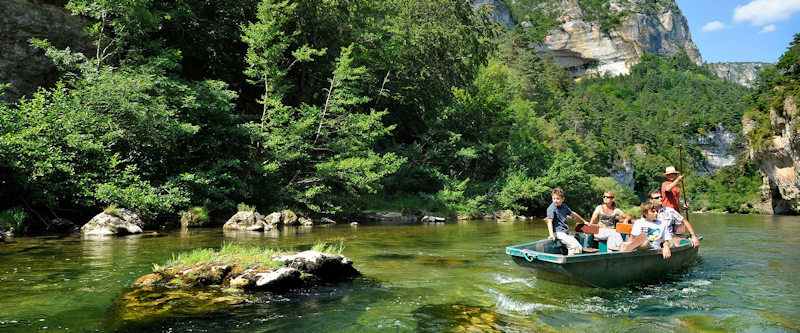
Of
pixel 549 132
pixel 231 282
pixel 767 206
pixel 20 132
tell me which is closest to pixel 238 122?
pixel 20 132

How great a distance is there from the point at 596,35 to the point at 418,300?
524 feet

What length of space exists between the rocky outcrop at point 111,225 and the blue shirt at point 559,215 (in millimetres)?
12169

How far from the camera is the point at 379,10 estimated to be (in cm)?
2883

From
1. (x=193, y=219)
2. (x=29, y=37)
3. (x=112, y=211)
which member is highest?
(x=29, y=37)

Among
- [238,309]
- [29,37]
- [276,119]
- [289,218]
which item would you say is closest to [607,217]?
[238,309]

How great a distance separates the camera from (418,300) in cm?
614

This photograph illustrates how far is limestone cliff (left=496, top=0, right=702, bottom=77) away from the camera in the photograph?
144000mm

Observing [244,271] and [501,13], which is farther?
[501,13]

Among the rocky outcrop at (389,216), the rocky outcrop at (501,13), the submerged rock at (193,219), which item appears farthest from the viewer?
the rocky outcrop at (501,13)

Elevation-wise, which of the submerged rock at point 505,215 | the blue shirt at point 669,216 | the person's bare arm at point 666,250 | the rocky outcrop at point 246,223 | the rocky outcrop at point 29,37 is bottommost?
the submerged rock at point 505,215

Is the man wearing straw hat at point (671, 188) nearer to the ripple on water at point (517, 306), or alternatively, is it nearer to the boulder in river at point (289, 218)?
the ripple on water at point (517, 306)

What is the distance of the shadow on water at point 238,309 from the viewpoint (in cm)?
470

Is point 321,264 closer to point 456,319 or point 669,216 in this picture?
point 456,319

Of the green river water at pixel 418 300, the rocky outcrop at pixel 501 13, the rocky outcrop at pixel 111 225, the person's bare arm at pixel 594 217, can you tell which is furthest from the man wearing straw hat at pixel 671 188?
the rocky outcrop at pixel 501 13
